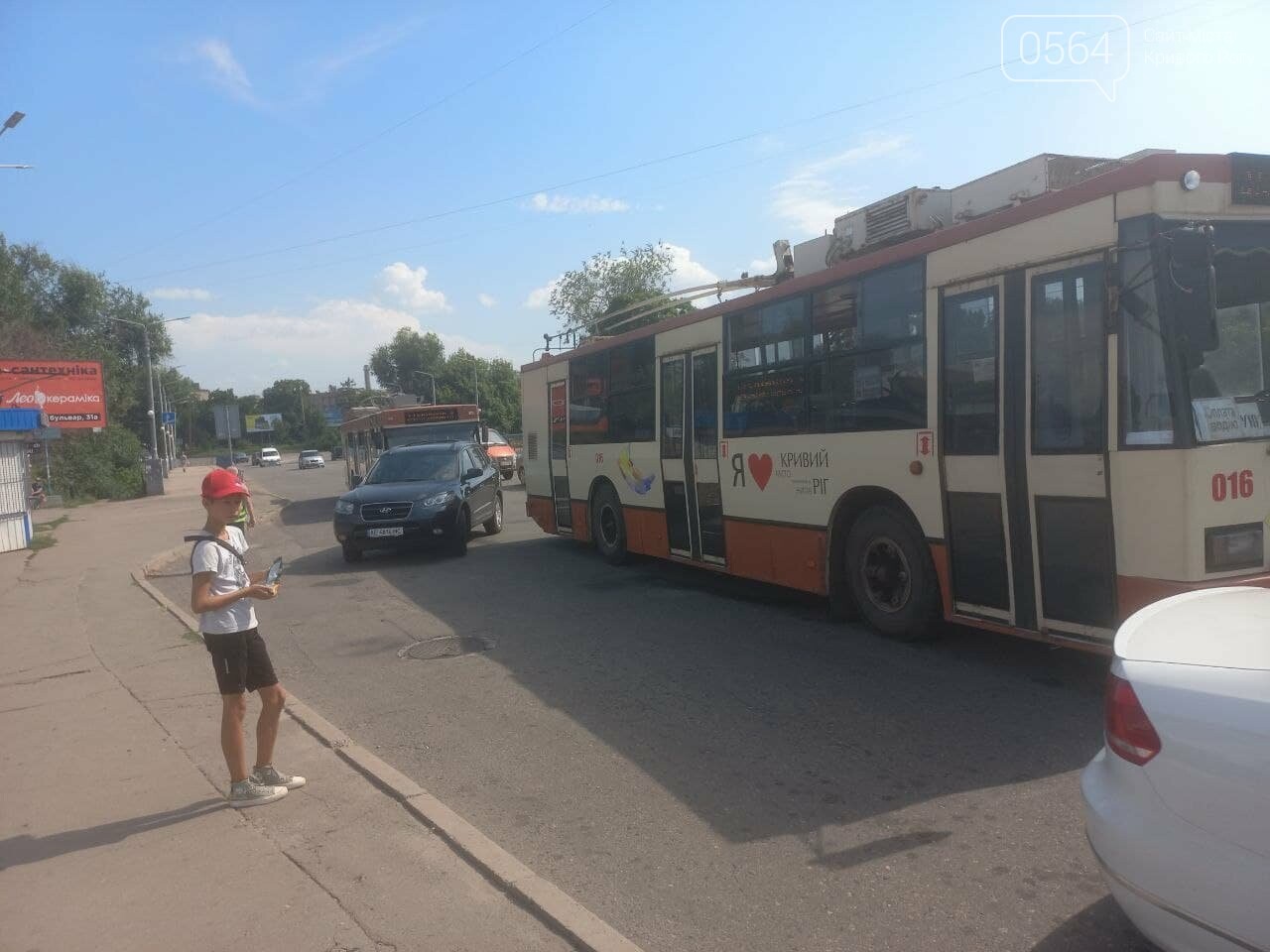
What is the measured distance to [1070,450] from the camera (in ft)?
19.4

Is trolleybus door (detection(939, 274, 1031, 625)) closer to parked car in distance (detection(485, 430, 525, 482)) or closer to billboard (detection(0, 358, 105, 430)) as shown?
parked car in distance (detection(485, 430, 525, 482))

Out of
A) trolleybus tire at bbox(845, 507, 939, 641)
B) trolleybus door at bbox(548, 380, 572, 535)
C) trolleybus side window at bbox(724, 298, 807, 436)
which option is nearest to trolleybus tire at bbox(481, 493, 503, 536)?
trolleybus door at bbox(548, 380, 572, 535)

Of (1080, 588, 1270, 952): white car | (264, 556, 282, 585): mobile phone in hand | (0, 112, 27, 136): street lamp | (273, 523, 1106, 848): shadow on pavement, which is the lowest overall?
(273, 523, 1106, 848): shadow on pavement

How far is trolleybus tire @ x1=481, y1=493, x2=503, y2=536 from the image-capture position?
1731 cm

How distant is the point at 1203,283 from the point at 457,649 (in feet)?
20.5

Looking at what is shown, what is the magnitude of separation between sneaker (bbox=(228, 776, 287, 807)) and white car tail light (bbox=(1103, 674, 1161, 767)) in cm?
408

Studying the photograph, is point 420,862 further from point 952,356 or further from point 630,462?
point 630,462

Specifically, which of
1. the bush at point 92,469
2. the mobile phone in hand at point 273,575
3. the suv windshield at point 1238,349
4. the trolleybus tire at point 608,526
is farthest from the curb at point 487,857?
the bush at point 92,469

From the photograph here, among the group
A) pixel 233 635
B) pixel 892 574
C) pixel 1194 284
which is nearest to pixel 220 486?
pixel 233 635

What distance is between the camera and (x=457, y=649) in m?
8.45

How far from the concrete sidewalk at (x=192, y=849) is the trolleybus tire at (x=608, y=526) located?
19.4ft

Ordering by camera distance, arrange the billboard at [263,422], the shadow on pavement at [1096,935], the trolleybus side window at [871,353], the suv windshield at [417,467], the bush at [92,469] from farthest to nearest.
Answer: the billboard at [263,422]
the bush at [92,469]
the suv windshield at [417,467]
the trolleybus side window at [871,353]
the shadow on pavement at [1096,935]

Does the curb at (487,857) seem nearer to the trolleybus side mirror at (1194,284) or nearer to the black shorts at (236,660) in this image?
the black shorts at (236,660)

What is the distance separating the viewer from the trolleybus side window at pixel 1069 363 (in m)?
5.75
